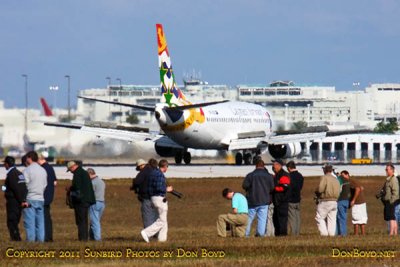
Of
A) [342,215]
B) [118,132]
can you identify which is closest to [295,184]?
[342,215]

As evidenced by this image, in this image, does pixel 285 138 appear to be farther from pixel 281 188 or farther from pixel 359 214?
pixel 281 188

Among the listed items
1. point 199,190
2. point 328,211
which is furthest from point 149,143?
point 328,211

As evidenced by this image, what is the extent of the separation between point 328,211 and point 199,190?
26.2 m

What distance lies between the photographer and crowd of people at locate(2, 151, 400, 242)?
92.0ft

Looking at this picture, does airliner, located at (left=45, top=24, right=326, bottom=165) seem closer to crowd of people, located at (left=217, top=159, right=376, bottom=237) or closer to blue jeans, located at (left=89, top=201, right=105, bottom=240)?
crowd of people, located at (left=217, top=159, right=376, bottom=237)

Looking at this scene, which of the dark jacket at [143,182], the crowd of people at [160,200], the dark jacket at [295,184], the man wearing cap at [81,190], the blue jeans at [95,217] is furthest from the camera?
the dark jacket at [295,184]

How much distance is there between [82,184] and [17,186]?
4.85 ft

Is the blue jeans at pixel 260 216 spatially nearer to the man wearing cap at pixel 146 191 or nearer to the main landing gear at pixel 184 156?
the man wearing cap at pixel 146 191

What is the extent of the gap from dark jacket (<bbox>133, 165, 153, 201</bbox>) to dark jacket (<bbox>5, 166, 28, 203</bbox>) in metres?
2.65

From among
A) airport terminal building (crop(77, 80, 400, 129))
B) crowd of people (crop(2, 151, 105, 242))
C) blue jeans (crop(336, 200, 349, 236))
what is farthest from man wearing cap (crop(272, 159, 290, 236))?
airport terminal building (crop(77, 80, 400, 129))

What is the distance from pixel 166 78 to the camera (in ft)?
245

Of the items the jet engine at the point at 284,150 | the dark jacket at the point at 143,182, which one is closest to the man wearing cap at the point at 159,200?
the dark jacket at the point at 143,182

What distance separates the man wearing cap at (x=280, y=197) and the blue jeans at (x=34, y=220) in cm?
572

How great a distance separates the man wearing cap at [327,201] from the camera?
3052 cm
